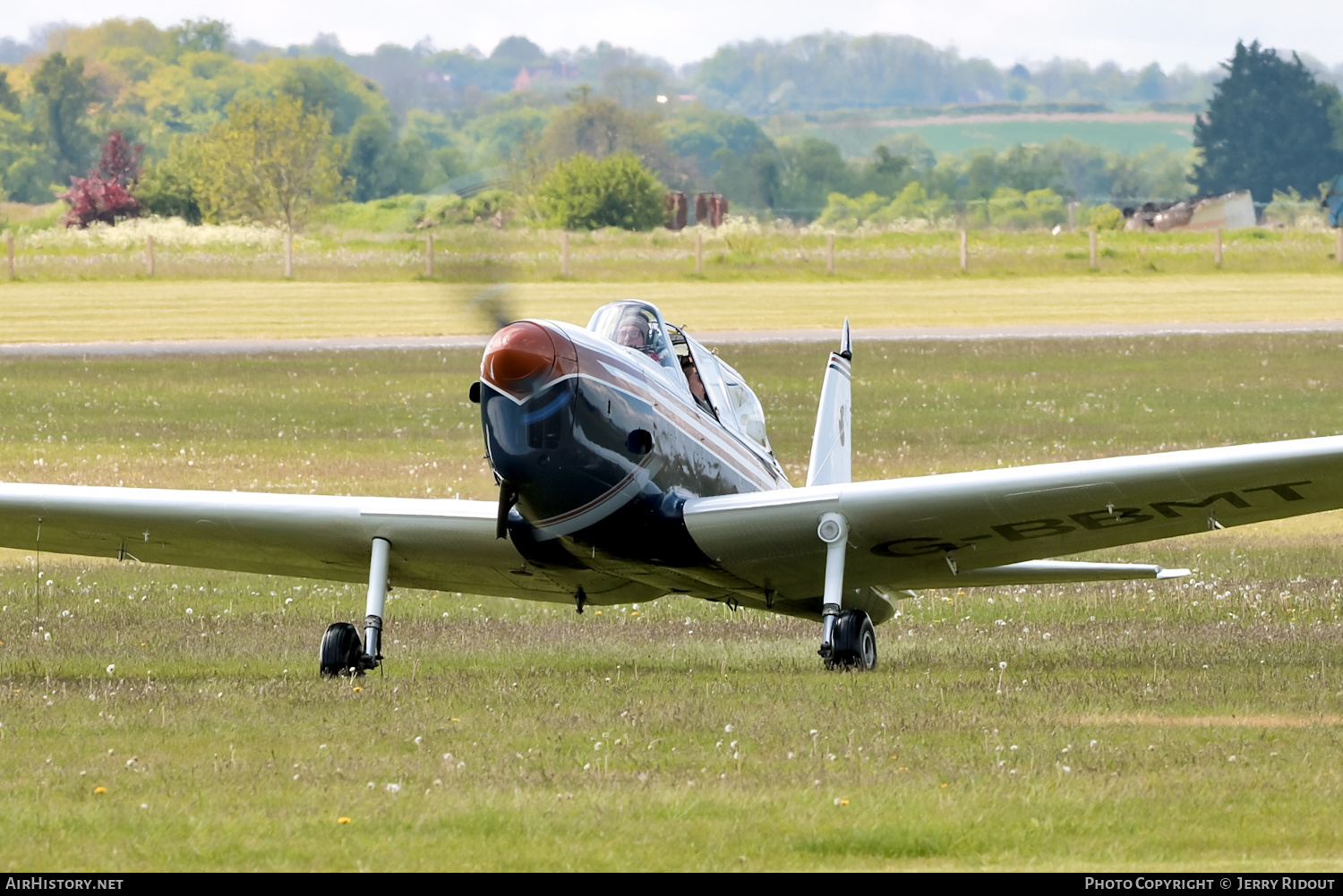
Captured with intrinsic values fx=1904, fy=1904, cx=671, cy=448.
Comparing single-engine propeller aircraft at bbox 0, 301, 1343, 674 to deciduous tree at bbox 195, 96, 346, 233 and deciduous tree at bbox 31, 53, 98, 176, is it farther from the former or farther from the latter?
deciduous tree at bbox 31, 53, 98, 176

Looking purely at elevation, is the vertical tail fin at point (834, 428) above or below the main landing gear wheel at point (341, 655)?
above

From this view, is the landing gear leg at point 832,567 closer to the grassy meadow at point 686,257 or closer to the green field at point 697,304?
the green field at point 697,304

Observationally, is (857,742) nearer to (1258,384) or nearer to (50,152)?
(1258,384)

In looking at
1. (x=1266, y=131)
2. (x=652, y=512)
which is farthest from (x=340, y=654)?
(x=1266, y=131)

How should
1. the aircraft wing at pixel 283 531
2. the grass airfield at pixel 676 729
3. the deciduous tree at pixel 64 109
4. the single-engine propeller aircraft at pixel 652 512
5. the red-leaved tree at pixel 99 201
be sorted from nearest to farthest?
1. the grass airfield at pixel 676 729
2. the single-engine propeller aircraft at pixel 652 512
3. the aircraft wing at pixel 283 531
4. the red-leaved tree at pixel 99 201
5. the deciduous tree at pixel 64 109

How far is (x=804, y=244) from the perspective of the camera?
78.4 metres

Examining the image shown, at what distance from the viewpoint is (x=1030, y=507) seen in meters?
10.9

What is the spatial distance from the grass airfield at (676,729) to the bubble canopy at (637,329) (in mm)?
1934

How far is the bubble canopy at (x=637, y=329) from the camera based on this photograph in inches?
438

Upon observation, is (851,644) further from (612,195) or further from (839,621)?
(612,195)

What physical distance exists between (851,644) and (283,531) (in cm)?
354

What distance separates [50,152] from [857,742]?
506 ft

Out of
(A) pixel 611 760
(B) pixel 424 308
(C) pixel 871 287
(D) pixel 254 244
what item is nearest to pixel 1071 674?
(A) pixel 611 760

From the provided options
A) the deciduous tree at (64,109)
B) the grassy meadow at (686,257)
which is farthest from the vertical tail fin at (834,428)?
the deciduous tree at (64,109)
